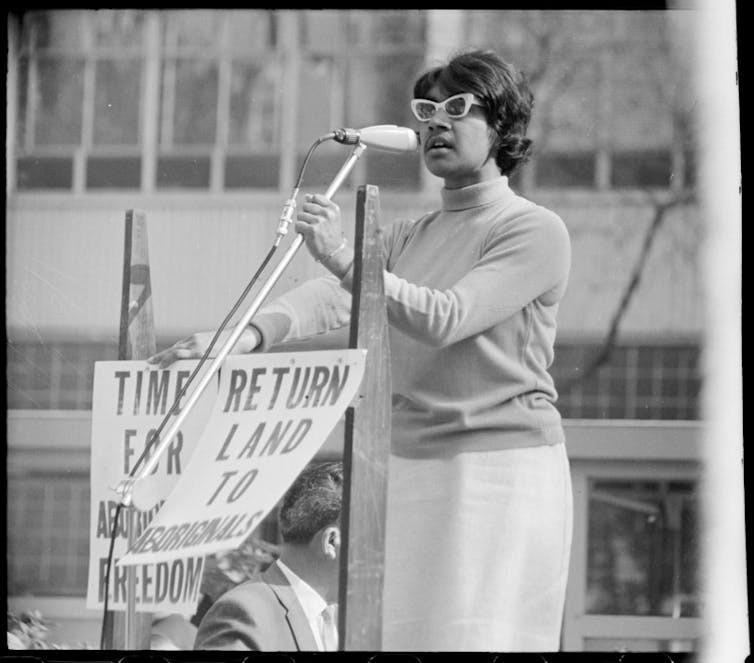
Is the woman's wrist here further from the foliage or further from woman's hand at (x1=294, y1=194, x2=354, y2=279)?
the foliage

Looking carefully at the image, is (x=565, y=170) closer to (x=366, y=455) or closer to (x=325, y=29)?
(x=325, y=29)

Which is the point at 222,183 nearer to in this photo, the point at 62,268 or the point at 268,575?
the point at 62,268

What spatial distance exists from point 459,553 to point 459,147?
3.53 feet

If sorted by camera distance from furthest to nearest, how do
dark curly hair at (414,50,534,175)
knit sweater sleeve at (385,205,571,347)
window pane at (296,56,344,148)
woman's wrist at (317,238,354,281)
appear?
window pane at (296,56,344,148) < dark curly hair at (414,50,534,175) < knit sweater sleeve at (385,205,571,347) < woman's wrist at (317,238,354,281)

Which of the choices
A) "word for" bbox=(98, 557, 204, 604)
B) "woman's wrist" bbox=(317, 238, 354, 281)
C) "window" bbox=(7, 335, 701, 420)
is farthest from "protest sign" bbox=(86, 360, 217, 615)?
"woman's wrist" bbox=(317, 238, 354, 281)

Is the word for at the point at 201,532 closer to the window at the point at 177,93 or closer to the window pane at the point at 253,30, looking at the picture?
the window at the point at 177,93

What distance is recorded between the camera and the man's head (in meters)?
3.68

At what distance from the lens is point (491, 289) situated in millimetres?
3676

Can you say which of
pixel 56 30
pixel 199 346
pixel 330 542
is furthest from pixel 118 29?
pixel 330 542

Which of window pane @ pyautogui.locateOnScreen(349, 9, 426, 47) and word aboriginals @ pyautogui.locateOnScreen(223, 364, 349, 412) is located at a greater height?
window pane @ pyautogui.locateOnScreen(349, 9, 426, 47)

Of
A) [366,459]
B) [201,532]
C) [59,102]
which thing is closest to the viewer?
[366,459]

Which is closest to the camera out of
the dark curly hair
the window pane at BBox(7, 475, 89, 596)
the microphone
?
the microphone

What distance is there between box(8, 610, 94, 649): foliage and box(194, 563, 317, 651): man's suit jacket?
0.54 metres

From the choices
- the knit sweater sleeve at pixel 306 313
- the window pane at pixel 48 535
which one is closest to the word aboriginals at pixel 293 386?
the knit sweater sleeve at pixel 306 313
